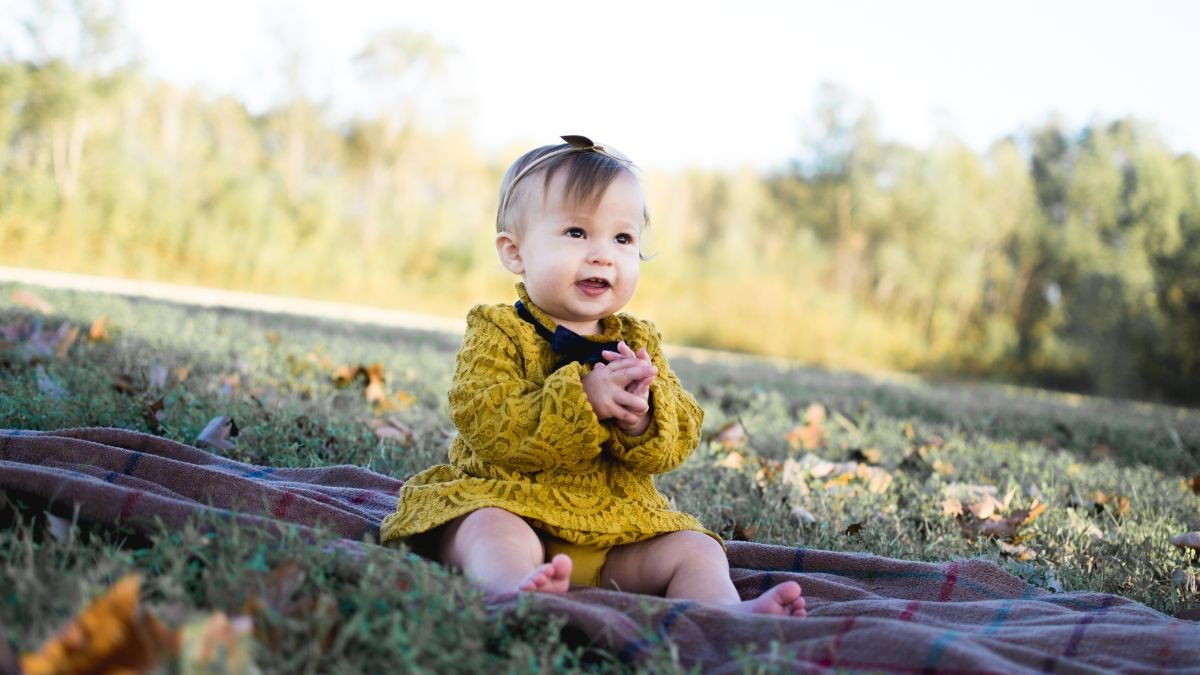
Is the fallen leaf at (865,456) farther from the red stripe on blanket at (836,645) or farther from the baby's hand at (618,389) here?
the red stripe on blanket at (836,645)

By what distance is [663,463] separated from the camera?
6.88ft

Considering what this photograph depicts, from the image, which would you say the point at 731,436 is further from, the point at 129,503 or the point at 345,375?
the point at 129,503

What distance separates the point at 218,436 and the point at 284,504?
925 mm

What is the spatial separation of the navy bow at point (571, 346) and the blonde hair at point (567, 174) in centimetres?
26

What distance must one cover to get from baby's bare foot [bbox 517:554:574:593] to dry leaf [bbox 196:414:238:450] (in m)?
1.55

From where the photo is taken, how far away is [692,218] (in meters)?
22.6

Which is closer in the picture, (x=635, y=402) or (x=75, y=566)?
(x=75, y=566)

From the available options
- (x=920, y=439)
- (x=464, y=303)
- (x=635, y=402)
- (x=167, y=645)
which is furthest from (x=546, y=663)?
(x=464, y=303)

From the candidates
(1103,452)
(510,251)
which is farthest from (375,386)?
(1103,452)

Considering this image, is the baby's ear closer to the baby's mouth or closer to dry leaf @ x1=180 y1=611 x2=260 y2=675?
the baby's mouth

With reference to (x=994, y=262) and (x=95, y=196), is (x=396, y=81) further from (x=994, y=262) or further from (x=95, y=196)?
(x=994, y=262)

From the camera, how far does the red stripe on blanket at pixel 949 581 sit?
2.17 meters

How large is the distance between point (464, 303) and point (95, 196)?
717 centimetres

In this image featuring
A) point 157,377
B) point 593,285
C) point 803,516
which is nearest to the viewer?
point 593,285
